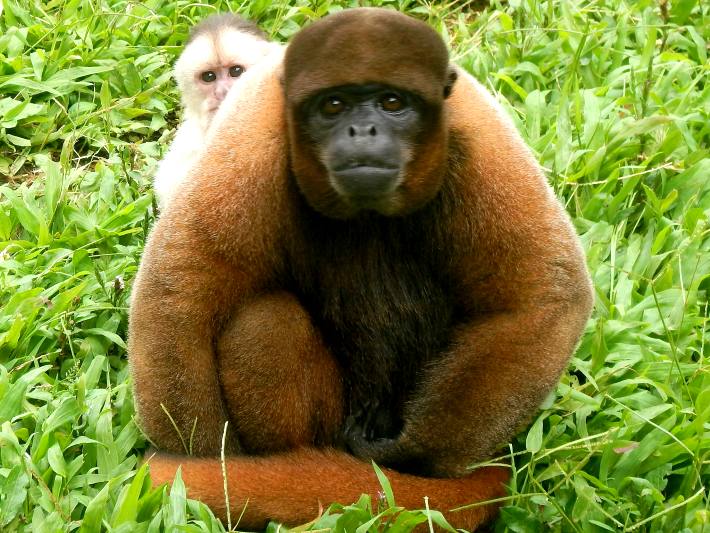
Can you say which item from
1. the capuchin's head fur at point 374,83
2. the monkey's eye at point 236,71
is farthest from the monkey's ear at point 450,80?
the monkey's eye at point 236,71

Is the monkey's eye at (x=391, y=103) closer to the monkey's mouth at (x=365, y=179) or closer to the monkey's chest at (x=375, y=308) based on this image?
the monkey's mouth at (x=365, y=179)

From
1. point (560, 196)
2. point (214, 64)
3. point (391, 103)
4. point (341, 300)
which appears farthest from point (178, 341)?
point (560, 196)

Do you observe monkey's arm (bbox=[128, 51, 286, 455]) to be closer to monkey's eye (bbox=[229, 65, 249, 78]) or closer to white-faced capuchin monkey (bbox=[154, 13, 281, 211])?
white-faced capuchin monkey (bbox=[154, 13, 281, 211])

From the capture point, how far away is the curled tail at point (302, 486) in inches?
158

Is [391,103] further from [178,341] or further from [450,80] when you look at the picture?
[178,341]

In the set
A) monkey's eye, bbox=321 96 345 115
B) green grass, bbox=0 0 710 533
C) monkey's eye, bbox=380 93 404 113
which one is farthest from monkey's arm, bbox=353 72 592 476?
monkey's eye, bbox=321 96 345 115

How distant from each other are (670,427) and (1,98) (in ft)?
12.2

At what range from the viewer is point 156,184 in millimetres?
5594

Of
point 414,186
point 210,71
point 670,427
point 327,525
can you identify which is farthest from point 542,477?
point 210,71

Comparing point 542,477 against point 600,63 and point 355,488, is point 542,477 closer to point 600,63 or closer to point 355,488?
point 355,488

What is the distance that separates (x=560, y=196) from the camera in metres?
5.63

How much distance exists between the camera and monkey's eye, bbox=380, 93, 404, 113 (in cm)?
385

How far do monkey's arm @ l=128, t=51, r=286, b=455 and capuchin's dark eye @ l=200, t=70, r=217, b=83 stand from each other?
5.58 ft

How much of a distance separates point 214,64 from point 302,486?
2.55 m
